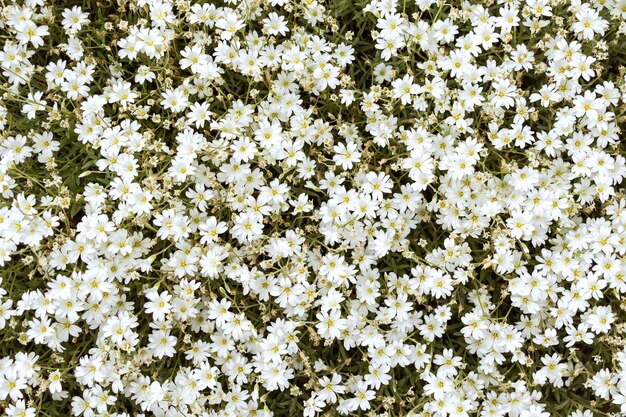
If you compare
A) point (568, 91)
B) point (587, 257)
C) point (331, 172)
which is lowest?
point (587, 257)

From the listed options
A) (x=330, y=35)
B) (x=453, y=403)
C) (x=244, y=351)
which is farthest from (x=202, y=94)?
(x=453, y=403)

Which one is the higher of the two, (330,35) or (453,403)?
(330,35)

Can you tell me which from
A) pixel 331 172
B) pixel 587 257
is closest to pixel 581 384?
pixel 587 257

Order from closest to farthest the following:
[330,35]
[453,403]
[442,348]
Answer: [453,403] < [442,348] < [330,35]

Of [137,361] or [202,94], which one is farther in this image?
[202,94]

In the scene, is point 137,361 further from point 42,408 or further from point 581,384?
point 581,384

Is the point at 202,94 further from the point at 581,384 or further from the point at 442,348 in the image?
the point at 581,384

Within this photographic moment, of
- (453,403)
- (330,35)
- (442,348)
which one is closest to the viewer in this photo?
(453,403)
